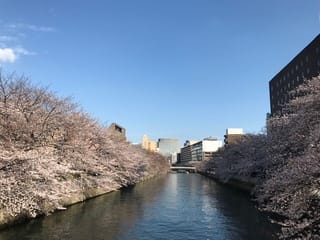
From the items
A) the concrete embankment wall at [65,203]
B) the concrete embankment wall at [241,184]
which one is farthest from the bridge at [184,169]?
the concrete embankment wall at [65,203]

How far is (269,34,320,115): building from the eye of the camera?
233 feet

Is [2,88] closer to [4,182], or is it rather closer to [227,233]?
[4,182]

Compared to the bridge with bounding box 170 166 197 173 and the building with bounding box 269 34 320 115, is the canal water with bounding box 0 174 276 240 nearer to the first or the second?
the building with bounding box 269 34 320 115

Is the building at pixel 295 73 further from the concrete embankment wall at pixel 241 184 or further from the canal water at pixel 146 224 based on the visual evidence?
the canal water at pixel 146 224

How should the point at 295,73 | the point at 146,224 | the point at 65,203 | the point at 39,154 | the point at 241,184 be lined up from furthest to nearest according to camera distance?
the point at 295,73 < the point at 241,184 < the point at 65,203 < the point at 146,224 < the point at 39,154

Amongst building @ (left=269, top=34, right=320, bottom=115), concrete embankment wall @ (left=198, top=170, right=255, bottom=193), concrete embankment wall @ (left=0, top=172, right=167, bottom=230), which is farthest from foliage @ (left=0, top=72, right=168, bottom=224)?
building @ (left=269, top=34, right=320, bottom=115)

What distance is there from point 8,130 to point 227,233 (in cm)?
1401

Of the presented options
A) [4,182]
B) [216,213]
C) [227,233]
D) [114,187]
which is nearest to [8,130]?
[4,182]

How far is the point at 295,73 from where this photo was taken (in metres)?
80.9

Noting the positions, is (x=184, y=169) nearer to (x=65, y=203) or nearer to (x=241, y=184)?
(x=241, y=184)

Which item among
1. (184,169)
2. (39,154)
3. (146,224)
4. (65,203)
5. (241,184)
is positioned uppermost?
(184,169)

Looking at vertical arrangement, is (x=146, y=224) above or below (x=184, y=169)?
below

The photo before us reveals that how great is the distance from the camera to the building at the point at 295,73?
71125 mm

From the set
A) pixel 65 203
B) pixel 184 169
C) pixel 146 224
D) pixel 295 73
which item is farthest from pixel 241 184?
pixel 184 169
